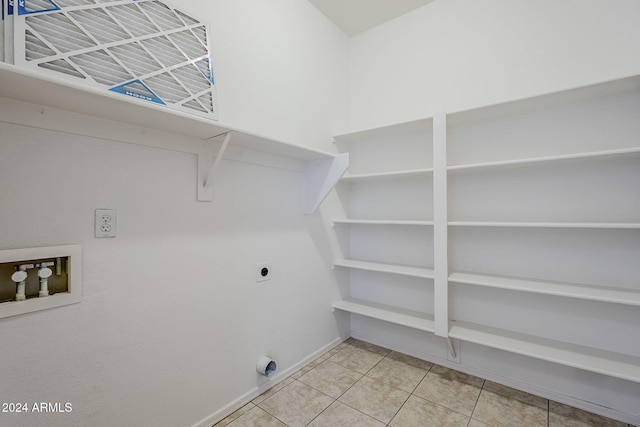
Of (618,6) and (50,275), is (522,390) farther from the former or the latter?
(50,275)

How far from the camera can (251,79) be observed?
1.70 meters

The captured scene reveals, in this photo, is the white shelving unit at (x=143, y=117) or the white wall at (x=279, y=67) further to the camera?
the white wall at (x=279, y=67)

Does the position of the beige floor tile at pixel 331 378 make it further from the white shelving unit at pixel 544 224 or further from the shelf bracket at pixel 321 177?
the shelf bracket at pixel 321 177

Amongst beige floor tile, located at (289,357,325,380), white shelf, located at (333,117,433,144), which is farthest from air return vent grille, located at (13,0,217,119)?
beige floor tile, located at (289,357,325,380)

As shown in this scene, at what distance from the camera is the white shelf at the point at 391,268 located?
6.36 feet

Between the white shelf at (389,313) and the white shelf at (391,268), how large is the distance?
1.09ft

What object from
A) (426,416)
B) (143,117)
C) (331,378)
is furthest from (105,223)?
(426,416)

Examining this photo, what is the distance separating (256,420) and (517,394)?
1.62m

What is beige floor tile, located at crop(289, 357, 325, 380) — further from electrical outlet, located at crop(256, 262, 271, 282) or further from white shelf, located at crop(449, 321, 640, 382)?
white shelf, located at crop(449, 321, 640, 382)

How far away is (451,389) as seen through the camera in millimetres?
1761

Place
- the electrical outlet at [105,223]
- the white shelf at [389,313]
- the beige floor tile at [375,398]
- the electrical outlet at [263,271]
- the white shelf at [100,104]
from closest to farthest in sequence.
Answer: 1. the white shelf at [100,104]
2. the electrical outlet at [105,223]
3. the beige floor tile at [375,398]
4. the electrical outlet at [263,271]
5. the white shelf at [389,313]

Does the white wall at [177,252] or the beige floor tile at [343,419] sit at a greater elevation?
the white wall at [177,252]

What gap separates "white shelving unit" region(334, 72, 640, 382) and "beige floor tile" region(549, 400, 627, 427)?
14.1 inches

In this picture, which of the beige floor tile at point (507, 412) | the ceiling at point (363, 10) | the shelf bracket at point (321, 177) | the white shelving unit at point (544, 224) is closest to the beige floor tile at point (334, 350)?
the white shelving unit at point (544, 224)
